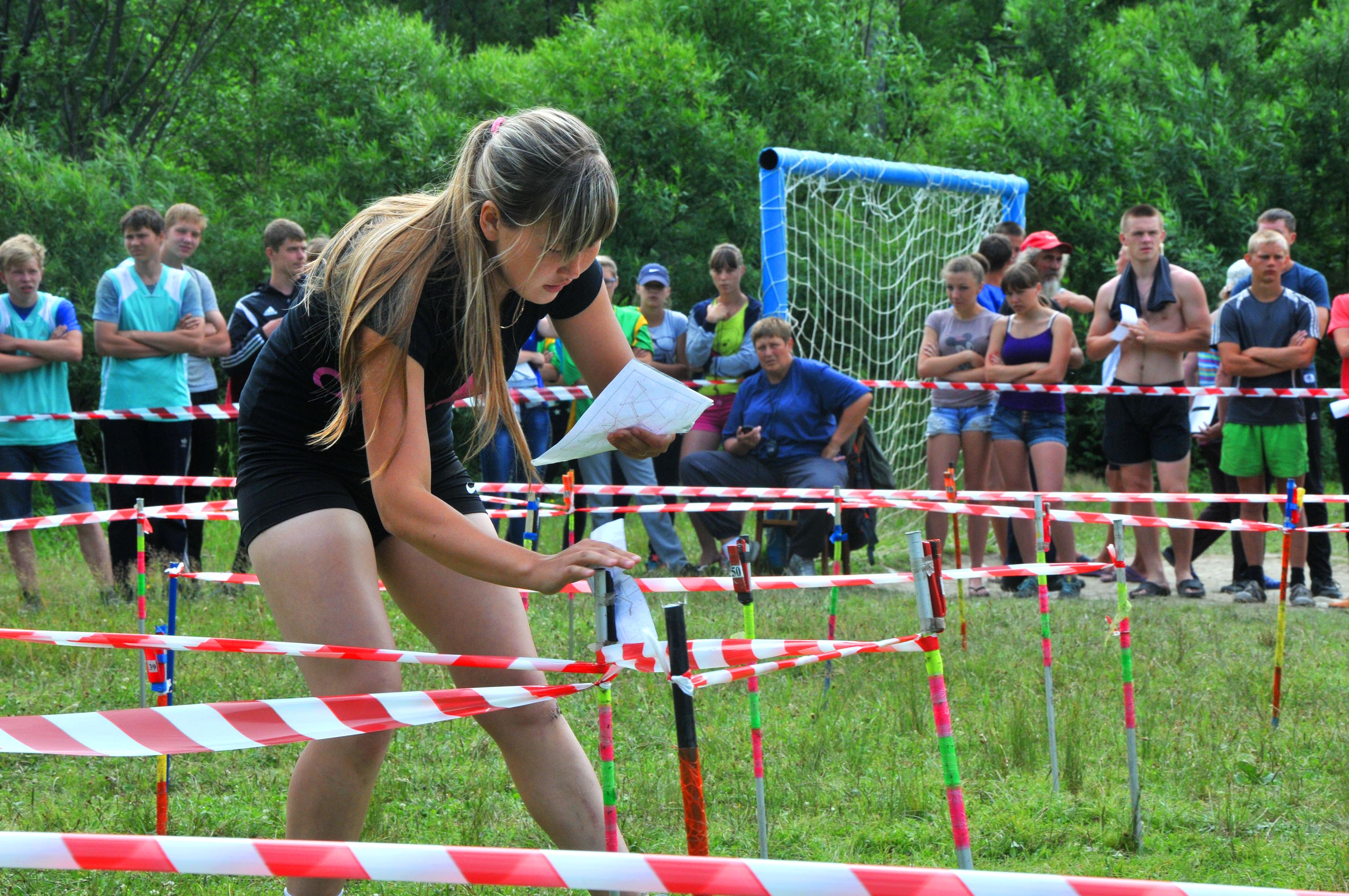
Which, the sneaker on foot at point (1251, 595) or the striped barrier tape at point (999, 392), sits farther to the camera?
the sneaker on foot at point (1251, 595)

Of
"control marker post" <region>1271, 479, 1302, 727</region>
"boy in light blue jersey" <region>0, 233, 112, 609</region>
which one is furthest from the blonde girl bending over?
"boy in light blue jersey" <region>0, 233, 112, 609</region>

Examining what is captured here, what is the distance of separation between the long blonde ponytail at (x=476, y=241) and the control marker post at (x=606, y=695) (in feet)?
1.16

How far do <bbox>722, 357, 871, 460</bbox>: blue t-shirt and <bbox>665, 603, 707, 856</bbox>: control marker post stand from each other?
223 inches

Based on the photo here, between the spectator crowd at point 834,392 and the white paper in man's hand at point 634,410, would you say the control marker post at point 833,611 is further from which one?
the spectator crowd at point 834,392


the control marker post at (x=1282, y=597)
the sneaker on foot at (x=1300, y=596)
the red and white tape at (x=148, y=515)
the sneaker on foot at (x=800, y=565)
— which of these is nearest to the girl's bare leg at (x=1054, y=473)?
the sneaker on foot at (x=1300, y=596)

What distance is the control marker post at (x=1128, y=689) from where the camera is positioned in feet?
11.5

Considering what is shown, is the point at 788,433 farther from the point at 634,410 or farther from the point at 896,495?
the point at 634,410

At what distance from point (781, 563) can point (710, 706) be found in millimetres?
3304

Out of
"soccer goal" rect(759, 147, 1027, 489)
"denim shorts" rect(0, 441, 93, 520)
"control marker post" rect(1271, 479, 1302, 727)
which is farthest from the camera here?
"soccer goal" rect(759, 147, 1027, 489)

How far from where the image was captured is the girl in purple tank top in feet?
24.8

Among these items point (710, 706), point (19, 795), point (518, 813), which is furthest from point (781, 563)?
point (19, 795)

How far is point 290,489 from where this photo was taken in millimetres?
2490

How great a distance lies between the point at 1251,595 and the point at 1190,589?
335 mm

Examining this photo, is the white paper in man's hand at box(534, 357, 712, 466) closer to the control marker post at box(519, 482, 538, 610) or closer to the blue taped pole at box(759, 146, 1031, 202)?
the control marker post at box(519, 482, 538, 610)
